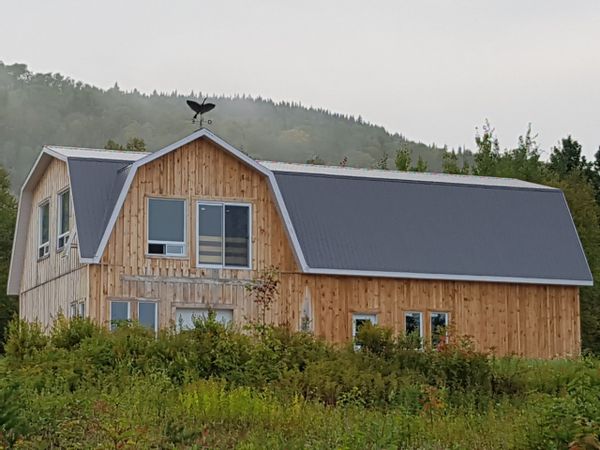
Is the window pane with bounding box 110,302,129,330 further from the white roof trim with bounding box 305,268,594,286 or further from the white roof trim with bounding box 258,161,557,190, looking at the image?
the white roof trim with bounding box 258,161,557,190

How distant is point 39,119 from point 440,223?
119758 mm

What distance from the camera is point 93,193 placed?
32.8 m

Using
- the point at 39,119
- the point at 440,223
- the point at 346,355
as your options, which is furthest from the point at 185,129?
the point at 346,355

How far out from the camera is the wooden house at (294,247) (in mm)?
32656

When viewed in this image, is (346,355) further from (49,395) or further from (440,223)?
(440,223)

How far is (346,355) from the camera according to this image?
24.5 metres

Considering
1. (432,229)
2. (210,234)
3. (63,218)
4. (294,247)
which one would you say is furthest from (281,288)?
(63,218)

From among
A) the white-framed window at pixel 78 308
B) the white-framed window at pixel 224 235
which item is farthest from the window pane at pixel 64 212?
the white-framed window at pixel 224 235

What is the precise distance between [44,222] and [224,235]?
5.47 m

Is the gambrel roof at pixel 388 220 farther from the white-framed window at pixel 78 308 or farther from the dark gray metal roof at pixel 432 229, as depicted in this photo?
the white-framed window at pixel 78 308

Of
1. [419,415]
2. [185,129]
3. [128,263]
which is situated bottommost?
[419,415]

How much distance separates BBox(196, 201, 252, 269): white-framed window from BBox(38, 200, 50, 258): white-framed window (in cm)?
469

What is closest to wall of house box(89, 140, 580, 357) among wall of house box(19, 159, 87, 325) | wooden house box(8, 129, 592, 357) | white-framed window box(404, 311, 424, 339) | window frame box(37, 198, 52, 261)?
wooden house box(8, 129, 592, 357)

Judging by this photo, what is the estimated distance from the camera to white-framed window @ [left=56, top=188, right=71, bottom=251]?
34031mm
